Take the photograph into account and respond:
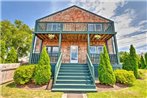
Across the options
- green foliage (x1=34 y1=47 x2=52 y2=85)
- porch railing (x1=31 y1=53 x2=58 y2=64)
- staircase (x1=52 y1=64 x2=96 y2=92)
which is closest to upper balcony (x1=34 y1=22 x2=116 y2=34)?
porch railing (x1=31 y1=53 x2=58 y2=64)

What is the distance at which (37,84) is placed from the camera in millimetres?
9391

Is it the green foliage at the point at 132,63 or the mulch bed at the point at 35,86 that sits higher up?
the green foliage at the point at 132,63

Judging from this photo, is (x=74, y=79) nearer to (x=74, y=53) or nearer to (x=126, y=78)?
(x=126, y=78)

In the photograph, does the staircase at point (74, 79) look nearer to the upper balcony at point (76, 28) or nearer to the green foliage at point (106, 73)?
the green foliage at point (106, 73)

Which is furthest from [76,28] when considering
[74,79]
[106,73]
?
[106,73]

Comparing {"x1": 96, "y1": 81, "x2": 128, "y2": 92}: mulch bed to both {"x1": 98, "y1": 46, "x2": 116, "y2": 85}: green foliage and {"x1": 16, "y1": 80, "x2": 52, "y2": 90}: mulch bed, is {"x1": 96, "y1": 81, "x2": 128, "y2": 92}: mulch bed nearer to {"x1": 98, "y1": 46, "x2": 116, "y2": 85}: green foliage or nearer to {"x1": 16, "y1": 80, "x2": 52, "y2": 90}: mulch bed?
{"x1": 98, "y1": 46, "x2": 116, "y2": 85}: green foliage

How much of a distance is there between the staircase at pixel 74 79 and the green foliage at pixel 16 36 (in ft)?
71.2

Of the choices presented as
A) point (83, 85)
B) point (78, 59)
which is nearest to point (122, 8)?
point (78, 59)

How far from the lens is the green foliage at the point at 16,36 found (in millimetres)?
30078

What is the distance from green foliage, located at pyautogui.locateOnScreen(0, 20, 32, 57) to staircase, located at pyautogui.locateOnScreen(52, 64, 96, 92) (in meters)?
21.7

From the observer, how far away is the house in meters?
9.46

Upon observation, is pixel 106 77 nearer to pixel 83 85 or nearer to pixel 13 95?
pixel 83 85

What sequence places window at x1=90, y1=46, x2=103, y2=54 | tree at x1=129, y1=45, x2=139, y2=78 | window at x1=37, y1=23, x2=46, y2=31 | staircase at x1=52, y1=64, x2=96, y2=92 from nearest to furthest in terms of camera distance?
staircase at x1=52, y1=64, x2=96, y2=92, tree at x1=129, y1=45, x2=139, y2=78, window at x1=37, y1=23, x2=46, y2=31, window at x1=90, y1=46, x2=103, y2=54

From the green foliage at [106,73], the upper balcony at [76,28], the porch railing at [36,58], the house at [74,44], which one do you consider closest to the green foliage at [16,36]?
the house at [74,44]
